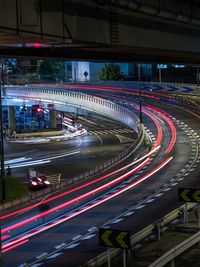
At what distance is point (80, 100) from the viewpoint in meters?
108

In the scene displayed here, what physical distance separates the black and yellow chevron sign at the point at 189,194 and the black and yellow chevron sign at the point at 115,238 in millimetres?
7077

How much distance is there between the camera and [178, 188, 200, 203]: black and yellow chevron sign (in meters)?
23.4

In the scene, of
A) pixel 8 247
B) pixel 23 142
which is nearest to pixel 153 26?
pixel 8 247

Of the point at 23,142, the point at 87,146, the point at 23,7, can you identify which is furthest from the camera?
the point at 23,142

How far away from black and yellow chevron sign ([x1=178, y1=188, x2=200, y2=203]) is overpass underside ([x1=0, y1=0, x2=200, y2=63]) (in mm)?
6508

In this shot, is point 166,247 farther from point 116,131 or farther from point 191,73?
point 191,73

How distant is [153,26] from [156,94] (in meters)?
101

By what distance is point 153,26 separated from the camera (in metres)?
26.3

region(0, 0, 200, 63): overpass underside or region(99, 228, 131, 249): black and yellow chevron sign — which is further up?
region(0, 0, 200, 63): overpass underside

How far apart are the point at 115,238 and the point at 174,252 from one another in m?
1.90

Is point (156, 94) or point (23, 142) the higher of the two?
Answer: point (156, 94)

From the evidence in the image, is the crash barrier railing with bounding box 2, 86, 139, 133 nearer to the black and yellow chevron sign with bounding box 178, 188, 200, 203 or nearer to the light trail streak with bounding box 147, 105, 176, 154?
the light trail streak with bounding box 147, 105, 176, 154

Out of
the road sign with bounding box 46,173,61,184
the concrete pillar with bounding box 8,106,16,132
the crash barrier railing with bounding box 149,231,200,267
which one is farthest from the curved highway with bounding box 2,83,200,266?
the concrete pillar with bounding box 8,106,16,132

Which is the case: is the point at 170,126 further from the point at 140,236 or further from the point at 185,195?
the point at 140,236
